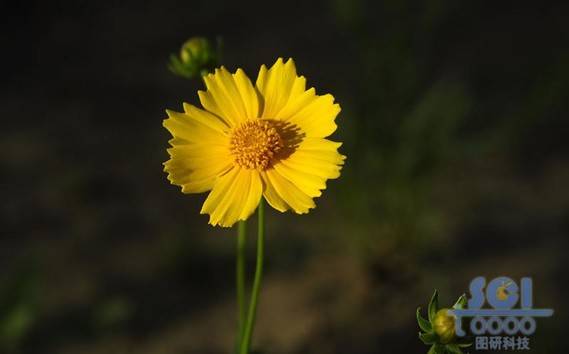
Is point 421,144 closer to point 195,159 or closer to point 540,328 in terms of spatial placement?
point 540,328

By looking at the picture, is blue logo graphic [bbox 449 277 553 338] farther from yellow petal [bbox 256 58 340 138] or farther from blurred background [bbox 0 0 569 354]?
blurred background [bbox 0 0 569 354]

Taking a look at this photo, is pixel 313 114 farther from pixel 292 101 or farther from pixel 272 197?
pixel 272 197

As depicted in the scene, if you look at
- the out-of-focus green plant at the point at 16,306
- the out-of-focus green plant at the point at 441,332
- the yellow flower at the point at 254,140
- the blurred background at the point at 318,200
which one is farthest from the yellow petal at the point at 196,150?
the out-of-focus green plant at the point at 16,306

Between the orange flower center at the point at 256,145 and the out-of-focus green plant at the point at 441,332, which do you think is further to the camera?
the orange flower center at the point at 256,145

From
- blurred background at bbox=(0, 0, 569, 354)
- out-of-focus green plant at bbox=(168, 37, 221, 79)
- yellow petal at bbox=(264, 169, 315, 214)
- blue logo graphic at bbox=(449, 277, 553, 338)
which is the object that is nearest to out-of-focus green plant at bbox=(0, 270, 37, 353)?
blurred background at bbox=(0, 0, 569, 354)

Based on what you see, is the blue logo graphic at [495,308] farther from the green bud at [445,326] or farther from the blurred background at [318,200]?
the blurred background at [318,200]

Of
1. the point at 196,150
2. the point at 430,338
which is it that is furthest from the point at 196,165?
the point at 430,338

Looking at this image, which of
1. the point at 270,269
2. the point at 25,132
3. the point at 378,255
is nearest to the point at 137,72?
the point at 25,132

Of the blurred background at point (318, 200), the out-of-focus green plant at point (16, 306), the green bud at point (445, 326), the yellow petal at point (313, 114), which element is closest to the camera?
the green bud at point (445, 326)
